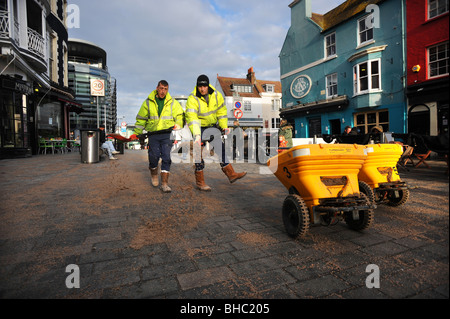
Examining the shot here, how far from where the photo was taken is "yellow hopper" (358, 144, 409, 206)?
3703 mm

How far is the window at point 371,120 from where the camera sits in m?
16.1

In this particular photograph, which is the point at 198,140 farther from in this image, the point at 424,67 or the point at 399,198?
the point at 424,67

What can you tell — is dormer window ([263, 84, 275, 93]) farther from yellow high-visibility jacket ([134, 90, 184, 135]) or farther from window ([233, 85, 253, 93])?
yellow high-visibility jacket ([134, 90, 184, 135])

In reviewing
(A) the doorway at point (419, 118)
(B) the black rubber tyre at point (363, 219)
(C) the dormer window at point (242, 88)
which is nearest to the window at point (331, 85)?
(A) the doorway at point (419, 118)

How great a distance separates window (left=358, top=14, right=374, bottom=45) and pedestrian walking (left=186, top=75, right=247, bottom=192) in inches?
639

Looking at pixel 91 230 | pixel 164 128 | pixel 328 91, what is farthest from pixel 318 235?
pixel 328 91

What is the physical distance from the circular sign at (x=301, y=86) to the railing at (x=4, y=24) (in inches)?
766

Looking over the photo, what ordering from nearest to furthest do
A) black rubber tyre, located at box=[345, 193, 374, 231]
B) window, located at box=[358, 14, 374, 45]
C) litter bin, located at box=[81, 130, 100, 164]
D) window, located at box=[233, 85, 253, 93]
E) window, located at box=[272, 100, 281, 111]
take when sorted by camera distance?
black rubber tyre, located at box=[345, 193, 374, 231] → litter bin, located at box=[81, 130, 100, 164] → window, located at box=[358, 14, 374, 45] → window, located at box=[233, 85, 253, 93] → window, located at box=[272, 100, 281, 111]

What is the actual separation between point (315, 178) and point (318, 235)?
0.66 meters

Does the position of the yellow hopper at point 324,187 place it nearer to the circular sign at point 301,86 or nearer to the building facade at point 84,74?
the circular sign at point 301,86

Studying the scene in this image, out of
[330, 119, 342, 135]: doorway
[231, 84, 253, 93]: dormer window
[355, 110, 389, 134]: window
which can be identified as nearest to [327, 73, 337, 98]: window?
[330, 119, 342, 135]: doorway

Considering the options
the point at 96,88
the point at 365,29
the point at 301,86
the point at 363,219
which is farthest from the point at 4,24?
the point at 96,88

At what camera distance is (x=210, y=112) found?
5227 millimetres

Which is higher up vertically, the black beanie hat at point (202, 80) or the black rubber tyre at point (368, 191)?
the black beanie hat at point (202, 80)
